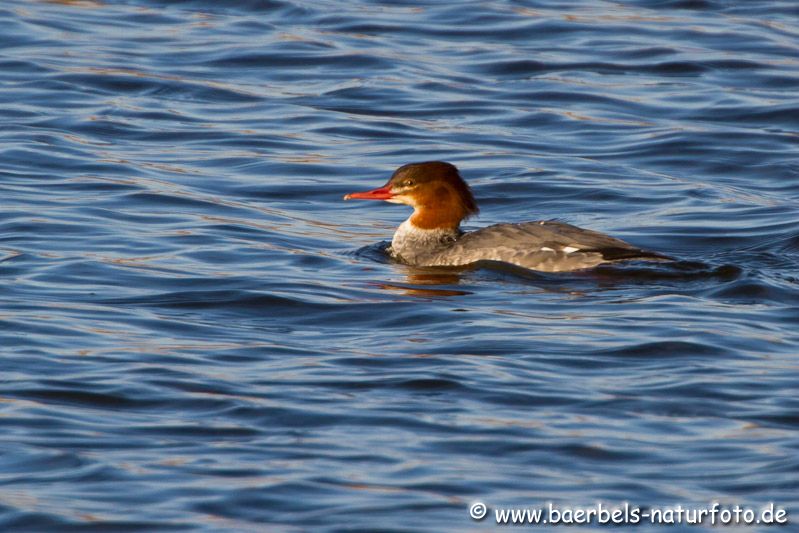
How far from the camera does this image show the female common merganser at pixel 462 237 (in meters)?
10.0

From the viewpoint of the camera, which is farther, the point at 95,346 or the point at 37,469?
Result: the point at 95,346

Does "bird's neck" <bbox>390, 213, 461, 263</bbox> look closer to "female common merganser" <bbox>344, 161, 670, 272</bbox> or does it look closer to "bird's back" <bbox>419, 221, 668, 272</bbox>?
"female common merganser" <bbox>344, 161, 670, 272</bbox>

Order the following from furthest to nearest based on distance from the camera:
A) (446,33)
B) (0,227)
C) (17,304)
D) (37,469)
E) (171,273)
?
(446,33), (0,227), (171,273), (17,304), (37,469)

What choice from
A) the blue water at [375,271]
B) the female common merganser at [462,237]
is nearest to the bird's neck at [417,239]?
the female common merganser at [462,237]

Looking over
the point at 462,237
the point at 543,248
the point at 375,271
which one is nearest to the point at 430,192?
the point at 462,237

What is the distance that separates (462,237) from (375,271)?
2.38ft

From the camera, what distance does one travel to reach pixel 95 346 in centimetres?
822

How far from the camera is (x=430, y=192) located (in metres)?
11.2

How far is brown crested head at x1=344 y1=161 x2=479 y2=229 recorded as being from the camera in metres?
11.1

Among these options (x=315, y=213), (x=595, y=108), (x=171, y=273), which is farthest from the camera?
(x=595, y=108)

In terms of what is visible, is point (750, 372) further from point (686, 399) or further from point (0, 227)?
point (0, 227)

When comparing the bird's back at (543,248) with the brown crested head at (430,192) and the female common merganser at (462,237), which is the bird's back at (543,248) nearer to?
the female common merganser at (462,237)

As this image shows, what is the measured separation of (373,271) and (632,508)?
4.62 metres

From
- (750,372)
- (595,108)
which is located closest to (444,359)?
(750,372)
